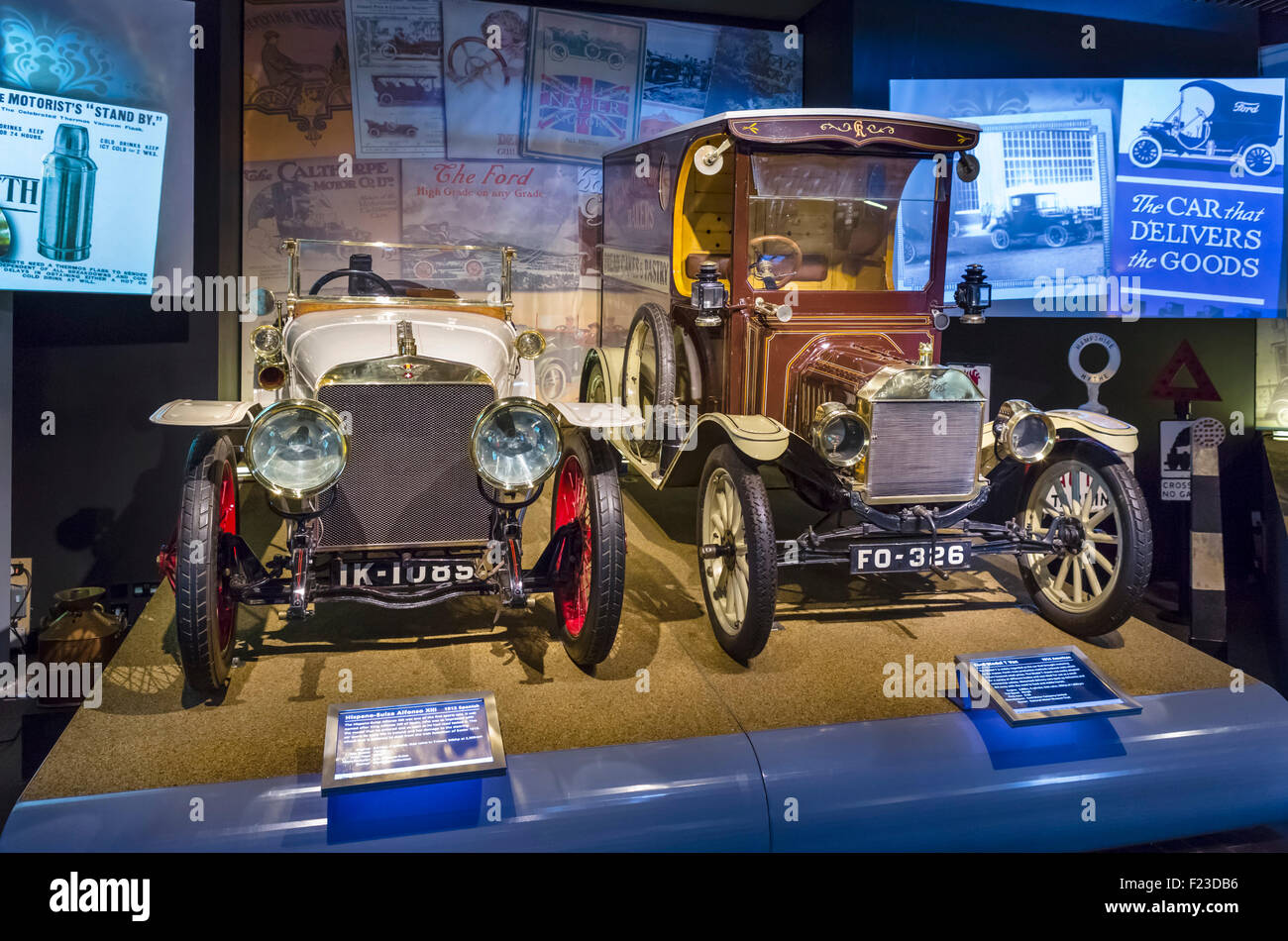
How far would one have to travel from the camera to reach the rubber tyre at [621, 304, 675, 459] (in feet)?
13.8

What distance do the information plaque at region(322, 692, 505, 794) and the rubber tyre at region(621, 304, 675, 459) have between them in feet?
6.15

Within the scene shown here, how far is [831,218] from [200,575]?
3.06m

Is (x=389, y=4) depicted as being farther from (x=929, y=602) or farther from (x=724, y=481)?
(x=929, y=602)

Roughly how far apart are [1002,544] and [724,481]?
3.52 feet

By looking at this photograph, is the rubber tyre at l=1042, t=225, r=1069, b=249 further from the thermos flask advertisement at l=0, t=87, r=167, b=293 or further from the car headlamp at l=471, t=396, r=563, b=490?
the thermos flask advertisement at l=0, t=87, r=167, b=293

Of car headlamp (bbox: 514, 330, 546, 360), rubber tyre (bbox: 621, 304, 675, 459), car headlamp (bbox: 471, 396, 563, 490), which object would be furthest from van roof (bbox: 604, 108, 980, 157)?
car headlamp (bbox: 471, 396, 563, 490)

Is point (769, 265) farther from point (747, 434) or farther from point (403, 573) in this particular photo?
point (403, 573)

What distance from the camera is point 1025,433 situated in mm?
3457

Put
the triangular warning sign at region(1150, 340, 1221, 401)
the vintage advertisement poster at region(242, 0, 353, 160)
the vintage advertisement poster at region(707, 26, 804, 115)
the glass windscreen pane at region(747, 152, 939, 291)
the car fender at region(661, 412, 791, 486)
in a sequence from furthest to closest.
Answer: the vintage advertisement poster at region(707, 26, 804, 115) → the vintage advertisement poster at region(242, 0, 353, 160) → the triangular warning sign at region(1150, 340, 1221, 401) → the glass windscreen pane at region(747, 152, 939, 291) → the car fender at region(661, 412, 791, 486)

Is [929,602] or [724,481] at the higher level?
[724,481]

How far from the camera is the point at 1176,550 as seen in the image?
18.2ft

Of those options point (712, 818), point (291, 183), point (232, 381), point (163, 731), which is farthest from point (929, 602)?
point (291, 183)

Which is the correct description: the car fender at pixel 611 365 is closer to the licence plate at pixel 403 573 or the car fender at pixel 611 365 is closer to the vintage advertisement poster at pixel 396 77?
the vintage advertisement poster at pixel 396 77

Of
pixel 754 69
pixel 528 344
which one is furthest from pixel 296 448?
pixel 754 69
